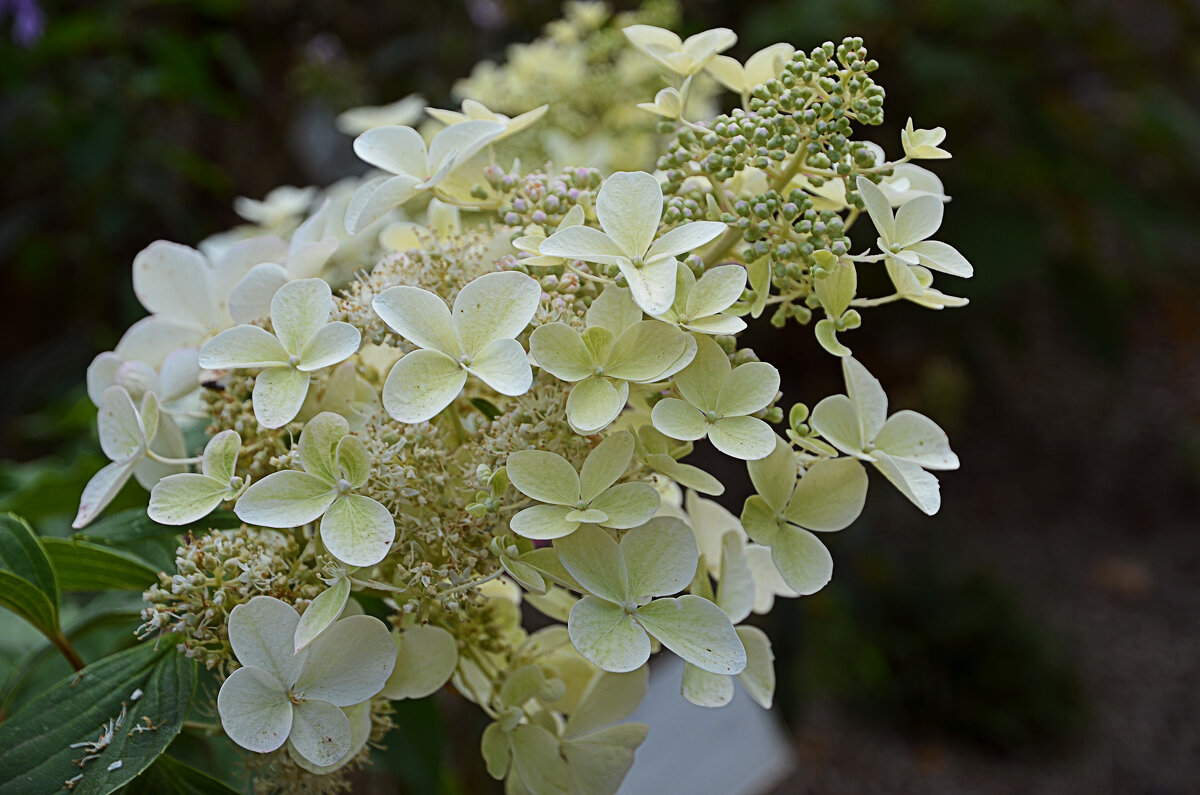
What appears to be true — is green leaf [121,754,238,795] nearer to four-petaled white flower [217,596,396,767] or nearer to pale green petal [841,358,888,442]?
four-petaled white flower [217,596,396,767]

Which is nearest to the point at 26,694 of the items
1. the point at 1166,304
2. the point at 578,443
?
the point at 578,443

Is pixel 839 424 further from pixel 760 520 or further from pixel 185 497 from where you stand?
pixel 185 497

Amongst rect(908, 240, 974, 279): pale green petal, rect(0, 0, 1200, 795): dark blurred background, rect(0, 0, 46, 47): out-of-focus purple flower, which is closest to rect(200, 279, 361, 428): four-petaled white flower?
rect(908, 240, 974, 279): pale green petal

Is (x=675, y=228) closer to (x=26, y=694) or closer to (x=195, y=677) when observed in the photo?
(x=195, y=677)

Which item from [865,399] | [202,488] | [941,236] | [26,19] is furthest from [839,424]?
[26,19]

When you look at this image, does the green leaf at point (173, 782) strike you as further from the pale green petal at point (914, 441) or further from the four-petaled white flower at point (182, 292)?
the pale green petal at point (914, 441)

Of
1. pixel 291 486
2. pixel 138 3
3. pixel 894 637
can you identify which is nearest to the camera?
pixel 291 486

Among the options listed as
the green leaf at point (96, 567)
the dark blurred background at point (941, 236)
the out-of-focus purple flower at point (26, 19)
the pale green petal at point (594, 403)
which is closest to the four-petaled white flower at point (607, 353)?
the pale green petal at point (594, 403)
